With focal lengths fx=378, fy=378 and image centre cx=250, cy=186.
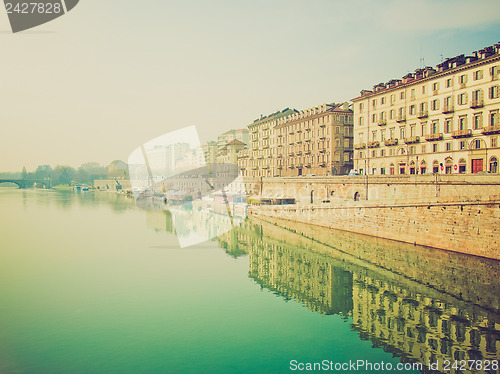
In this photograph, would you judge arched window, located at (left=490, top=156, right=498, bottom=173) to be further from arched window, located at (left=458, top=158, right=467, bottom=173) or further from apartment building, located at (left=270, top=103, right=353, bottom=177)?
apartment building, located at (left=270, top=103, right=353, bottom=177)

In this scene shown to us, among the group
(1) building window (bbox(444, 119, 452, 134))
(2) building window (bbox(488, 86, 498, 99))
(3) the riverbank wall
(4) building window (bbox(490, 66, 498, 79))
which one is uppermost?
(4) building window (bbox(490, 66, 498, 79))

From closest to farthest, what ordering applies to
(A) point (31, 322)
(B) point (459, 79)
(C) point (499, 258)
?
(A) point (31, 322) → (C) point (499, 258) → (B) point (459, 79)

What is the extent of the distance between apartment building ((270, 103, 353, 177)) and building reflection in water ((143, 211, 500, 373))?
32239 millimetres

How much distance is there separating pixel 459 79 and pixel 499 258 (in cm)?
2648

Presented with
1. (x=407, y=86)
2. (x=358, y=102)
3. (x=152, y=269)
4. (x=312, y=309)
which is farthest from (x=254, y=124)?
(x=312, y=309)

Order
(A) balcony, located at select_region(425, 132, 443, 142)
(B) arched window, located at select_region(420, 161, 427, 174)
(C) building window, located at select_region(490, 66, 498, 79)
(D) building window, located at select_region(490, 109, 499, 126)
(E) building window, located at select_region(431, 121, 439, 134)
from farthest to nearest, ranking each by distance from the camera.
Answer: (B) arched window, located at select_region(420, 161, 427, 174)
(E) building window, located at select_region(431, 121, 439, 134)
(A) balcony, located at select_region(425, 132, 443, 142)
(D) building window, located at select_region(490, 109, 499, 126)
(C) building window, located at select_region(490, 66, 498, 79)

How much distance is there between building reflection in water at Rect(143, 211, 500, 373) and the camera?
16781mm

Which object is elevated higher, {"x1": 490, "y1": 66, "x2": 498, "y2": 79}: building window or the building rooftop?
the building rooftop

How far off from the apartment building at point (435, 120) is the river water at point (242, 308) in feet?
58.7

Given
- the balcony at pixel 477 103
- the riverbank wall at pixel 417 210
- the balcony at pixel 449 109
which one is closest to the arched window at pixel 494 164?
the balcony at pixel 477 103

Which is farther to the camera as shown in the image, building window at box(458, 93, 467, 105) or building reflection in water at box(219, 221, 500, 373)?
building window at box(458, 93, 467, 105)

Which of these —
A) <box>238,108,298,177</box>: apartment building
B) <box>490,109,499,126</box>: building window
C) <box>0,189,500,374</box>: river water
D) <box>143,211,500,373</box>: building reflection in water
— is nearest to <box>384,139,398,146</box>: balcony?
<box>490,109,499,126</box>: building window

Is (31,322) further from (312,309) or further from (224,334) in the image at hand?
(312,309)

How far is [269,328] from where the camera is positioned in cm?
1828
